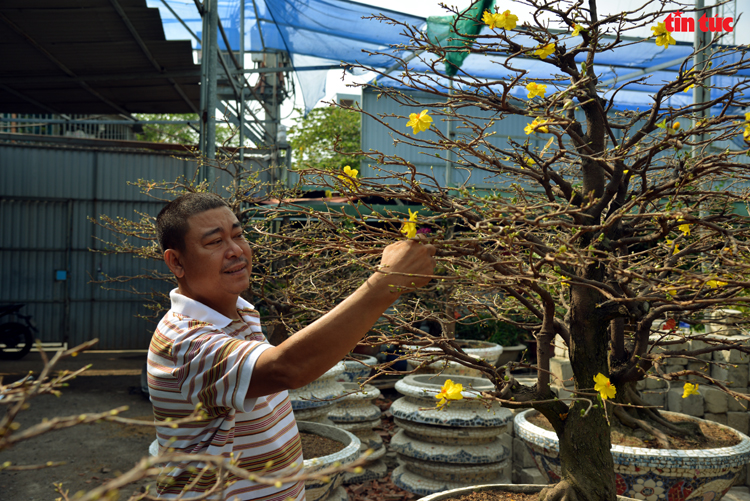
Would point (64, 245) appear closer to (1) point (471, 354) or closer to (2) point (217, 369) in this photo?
(1) point (471, 354)

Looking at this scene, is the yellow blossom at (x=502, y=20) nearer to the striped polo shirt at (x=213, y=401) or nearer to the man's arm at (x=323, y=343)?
the man's arm at (x=323, y=343)

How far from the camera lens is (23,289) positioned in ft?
33.1

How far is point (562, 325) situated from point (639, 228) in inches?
19.9

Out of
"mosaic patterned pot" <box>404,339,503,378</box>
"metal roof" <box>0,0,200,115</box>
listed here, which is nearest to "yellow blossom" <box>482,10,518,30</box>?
"mosaic patterned pot" <box>404,339,503,378</box>

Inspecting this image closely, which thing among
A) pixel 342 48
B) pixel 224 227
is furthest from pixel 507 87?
pixel 342 48

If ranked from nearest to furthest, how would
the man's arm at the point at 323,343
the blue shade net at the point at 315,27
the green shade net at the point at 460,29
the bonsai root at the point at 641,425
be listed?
1. the man's arm at the point at 323,343
2. the green shade net at the point at 460,29
3. the bonsai root at the point at 641,425
4. the blue shade net at the point at 315,27

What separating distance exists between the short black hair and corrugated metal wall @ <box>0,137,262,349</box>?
29.7ft

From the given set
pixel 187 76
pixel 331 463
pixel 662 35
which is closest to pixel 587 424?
pixel 331 463

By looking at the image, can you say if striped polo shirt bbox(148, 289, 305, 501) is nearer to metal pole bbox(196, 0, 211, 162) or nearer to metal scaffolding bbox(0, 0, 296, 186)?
metal scaffolding bbox(0, 0, 296, 186)

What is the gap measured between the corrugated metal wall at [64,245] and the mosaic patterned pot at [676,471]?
888 centimetres

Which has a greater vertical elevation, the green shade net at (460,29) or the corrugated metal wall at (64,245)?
the green shade net at (460,29)

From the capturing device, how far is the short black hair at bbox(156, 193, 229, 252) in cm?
159

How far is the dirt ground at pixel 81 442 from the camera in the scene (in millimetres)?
4367

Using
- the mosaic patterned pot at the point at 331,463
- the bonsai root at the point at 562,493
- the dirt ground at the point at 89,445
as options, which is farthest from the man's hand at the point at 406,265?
the dirt ground at the point at 89,445
